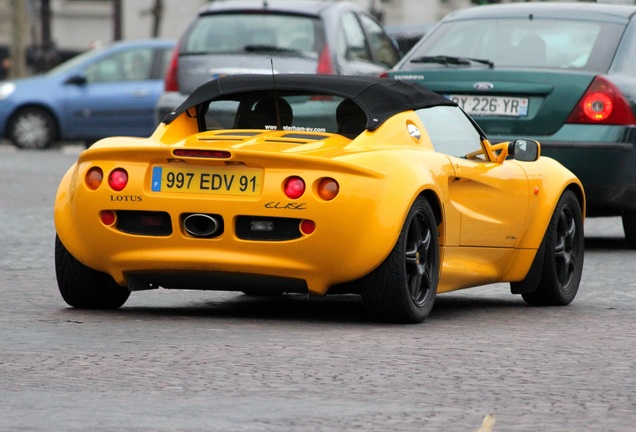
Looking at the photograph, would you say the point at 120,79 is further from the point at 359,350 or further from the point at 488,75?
the point at 359,350

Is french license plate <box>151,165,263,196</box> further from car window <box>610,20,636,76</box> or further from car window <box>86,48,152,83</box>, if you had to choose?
car window <box>86,48,152,83</box>

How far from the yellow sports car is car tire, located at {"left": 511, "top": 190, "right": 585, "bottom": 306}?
0.25 m

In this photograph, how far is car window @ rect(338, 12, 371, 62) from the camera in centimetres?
1684

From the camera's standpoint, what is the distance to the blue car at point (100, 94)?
80.7 feet

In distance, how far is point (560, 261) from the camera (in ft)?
30.5

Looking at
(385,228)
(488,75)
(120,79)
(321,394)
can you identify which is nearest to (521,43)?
(488,75)

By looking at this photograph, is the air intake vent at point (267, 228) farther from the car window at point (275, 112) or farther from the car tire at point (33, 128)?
the car tire at point (33, 128)

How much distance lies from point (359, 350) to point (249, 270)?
3.01ft

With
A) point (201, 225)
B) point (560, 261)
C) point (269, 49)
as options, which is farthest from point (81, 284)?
point (269, 49)

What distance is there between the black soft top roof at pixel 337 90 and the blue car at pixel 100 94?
15938mm

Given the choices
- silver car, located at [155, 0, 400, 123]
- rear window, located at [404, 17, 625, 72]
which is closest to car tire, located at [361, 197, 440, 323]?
rear window, located at [404, 17, 625, 72]

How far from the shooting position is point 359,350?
22.7 feet

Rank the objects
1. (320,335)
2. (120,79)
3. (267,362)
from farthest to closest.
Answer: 1. (120,79)
2. (320,335)
3. (267,362)

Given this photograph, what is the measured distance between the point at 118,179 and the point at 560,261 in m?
2.60
